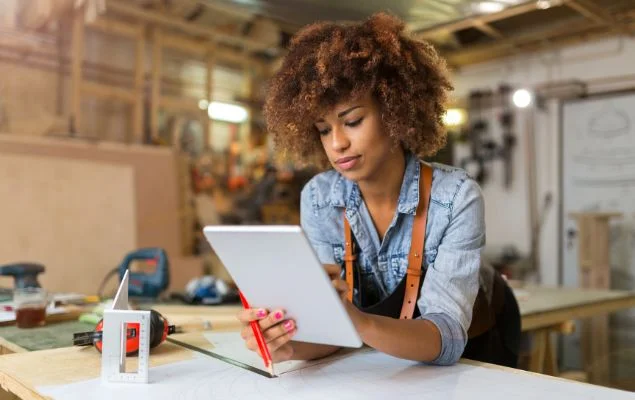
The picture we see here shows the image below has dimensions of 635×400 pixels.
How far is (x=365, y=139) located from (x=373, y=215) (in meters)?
0.26

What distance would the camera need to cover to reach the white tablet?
891 millimetres

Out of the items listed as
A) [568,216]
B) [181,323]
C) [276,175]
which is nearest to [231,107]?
[276,175]

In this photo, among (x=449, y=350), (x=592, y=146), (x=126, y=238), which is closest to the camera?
(x=449, y=350)

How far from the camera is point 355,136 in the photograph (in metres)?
1.31

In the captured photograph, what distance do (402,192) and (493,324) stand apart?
1.64 feet

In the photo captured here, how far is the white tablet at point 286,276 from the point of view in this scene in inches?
35.1

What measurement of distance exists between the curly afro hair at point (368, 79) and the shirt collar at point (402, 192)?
5cm

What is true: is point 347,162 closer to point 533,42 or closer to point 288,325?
point 288,325

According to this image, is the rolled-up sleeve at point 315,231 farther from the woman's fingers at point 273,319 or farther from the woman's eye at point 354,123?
the woman's fingers at point 273,319

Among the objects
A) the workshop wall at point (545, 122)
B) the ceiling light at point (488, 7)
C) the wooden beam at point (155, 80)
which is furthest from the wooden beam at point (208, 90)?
the ceiling light at point (488, 7)

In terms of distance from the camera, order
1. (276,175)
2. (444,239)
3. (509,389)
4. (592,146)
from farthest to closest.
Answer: (276,175) → (592,146) → (444,239) → (509,389)

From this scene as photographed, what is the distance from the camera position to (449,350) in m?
1.14

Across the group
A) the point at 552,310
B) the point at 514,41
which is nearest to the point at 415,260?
the point at 552,310

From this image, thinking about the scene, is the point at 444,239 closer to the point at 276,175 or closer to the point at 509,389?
the point at 509,389
